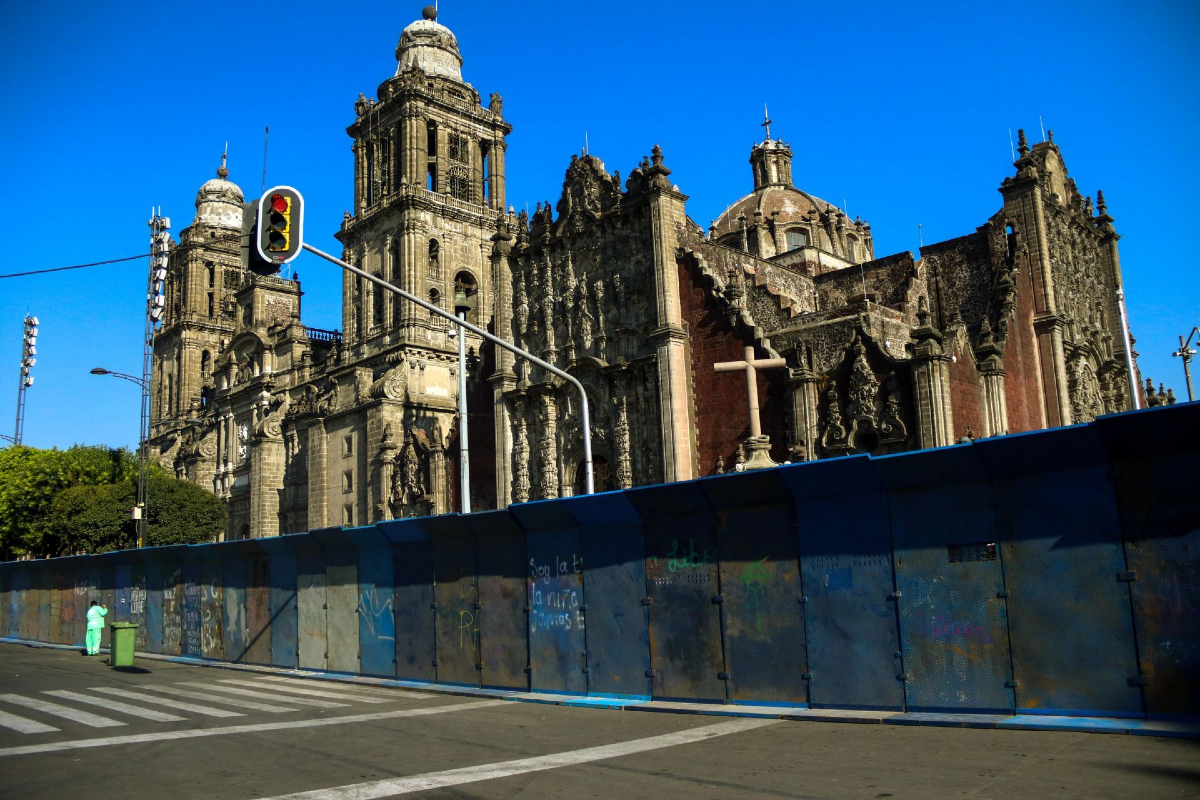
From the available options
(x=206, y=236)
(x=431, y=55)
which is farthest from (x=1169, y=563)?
(x=206, y=236)

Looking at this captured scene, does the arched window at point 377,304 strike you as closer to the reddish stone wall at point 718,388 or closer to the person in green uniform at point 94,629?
the reddish stone wall at point 718,388

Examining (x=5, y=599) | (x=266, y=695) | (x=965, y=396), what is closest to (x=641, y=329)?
(x=965, y=396)

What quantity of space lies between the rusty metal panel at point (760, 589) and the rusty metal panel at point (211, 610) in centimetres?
1697

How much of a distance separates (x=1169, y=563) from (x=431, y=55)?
5681cm

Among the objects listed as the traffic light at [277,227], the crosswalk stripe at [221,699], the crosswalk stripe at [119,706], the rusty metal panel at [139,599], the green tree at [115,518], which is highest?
the traffic light at [277,227]

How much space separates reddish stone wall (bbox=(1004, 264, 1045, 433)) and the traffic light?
22.6 meters

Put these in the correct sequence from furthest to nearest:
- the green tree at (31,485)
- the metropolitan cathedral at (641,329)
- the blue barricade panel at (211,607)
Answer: the green tree at (31,485) < the metropolitan cathedral at (641,329) < the blue barricade panel at (211,607)

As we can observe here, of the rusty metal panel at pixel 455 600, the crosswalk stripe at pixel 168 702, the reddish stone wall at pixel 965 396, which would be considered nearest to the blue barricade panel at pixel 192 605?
the crosswalk stripe at pixel 168 702

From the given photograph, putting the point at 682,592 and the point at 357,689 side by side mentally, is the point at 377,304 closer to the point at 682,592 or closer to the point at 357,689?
the point at 357,689

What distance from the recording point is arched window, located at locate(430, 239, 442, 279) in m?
55.8

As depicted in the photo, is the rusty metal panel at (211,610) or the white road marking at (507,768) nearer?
the white road marking at (507,768)

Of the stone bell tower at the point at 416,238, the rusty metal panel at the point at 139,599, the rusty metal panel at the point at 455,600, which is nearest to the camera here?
the rusty metal panel at the point at 455,600

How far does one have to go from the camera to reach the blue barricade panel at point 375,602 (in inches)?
821

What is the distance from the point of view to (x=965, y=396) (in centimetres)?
2756
